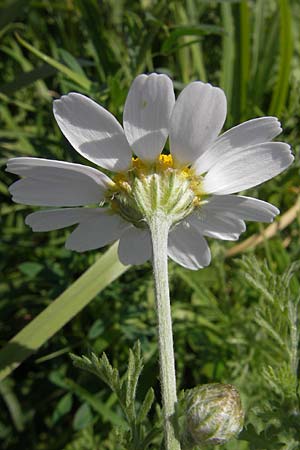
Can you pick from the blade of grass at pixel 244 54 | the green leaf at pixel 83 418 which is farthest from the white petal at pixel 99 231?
the blade of grass at pixel 244 54

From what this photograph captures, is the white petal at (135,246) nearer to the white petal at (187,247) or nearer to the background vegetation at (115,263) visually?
the white petal at (187,247)

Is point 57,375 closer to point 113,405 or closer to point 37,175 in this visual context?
point 113,405

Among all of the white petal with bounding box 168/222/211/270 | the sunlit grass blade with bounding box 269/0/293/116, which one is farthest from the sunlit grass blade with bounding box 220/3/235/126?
the white petal with bounding box 168/222/211/270

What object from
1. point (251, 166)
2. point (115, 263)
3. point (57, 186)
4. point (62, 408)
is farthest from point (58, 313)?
point (251, 166)

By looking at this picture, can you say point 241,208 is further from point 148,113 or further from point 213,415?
point 213,415

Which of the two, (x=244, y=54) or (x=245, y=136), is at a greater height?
(x=245, y=136)

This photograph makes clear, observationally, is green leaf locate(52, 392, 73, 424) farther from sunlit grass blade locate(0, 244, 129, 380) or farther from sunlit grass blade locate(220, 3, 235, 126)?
sunlit grass blade locate(220, 3, 235, 126)
